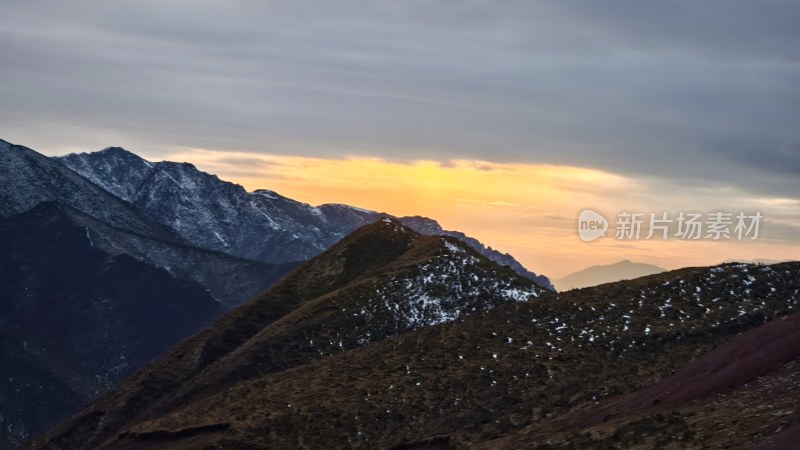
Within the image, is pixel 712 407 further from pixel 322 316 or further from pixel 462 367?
pixel 322 316

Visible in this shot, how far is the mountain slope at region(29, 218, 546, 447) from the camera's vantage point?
132 m

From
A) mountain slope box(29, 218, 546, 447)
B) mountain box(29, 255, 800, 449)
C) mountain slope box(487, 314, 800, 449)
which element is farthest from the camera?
mountain slope box(29, 218, 546, 447)

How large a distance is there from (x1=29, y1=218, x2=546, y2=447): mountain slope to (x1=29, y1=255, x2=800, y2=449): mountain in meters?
0.32

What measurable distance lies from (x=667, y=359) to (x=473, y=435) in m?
23.2

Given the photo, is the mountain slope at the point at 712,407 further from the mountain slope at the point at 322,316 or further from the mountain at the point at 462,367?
the mountain slope at the point at 322,316

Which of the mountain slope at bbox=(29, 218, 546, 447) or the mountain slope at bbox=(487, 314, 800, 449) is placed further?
the mountain slope at bbox=(29, 218, 546, 447)

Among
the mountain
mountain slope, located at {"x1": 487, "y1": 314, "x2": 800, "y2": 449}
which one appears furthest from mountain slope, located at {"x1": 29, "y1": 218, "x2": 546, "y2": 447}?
mountain slope, located at {"x1": 487, "y1": 314, "x2": 800, "y2": 449}

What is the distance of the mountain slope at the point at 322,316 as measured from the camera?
431 feet

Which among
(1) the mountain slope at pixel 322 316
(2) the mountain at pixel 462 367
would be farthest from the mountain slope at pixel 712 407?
(1) the mountain slope at pixel 322 316

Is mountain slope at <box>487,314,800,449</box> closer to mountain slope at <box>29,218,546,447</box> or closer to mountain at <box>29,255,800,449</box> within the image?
mountain at <box>29,255,800,449</box>

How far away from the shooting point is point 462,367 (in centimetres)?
10575

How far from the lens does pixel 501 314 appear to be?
4660 inches

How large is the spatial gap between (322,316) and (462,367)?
36.5 metres

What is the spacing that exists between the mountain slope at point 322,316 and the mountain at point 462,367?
321 mm
